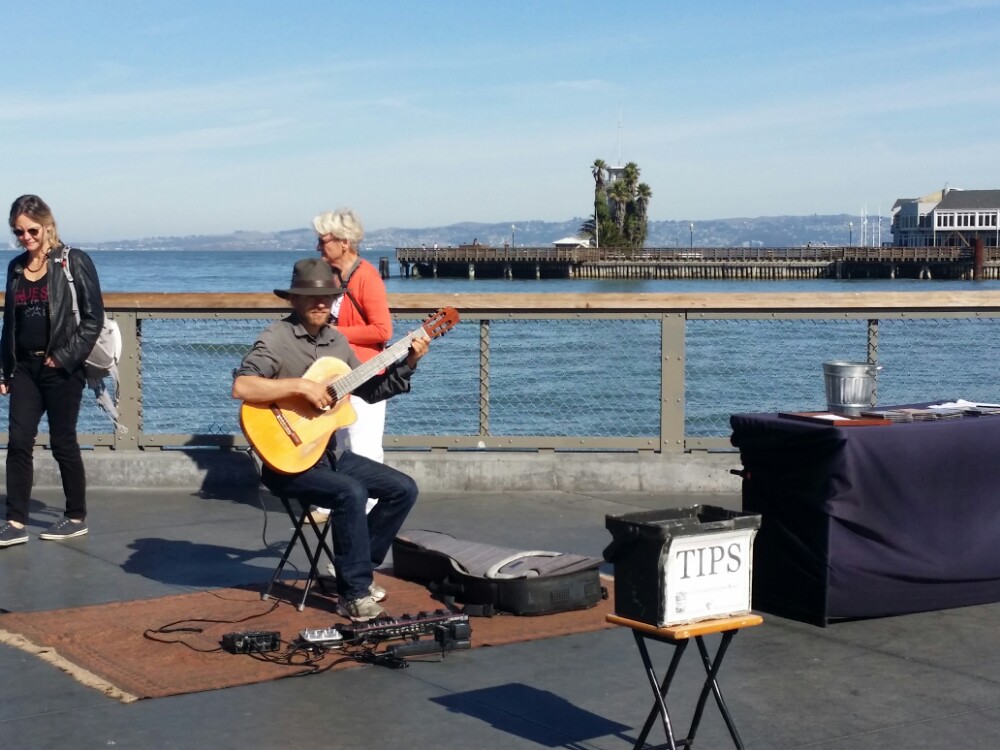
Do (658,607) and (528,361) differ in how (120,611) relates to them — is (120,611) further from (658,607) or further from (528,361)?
(528,361)

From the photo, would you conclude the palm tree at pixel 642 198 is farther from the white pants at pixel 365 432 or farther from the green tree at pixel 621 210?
the white pants at pixel 365 432

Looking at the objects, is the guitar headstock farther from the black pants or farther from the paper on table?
the black pants

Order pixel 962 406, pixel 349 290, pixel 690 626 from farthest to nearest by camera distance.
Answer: pixel 349 290 < pixel 962 406 < pixel 690 626

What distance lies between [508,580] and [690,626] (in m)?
2.22

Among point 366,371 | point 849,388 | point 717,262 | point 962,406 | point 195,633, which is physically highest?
point 366,371

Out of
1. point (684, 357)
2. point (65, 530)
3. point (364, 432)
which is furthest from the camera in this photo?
point (684, 357)

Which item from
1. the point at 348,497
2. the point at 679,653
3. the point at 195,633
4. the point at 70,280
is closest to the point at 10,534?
the point at 70,280

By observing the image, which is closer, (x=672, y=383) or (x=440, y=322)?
(x=440, y=322)

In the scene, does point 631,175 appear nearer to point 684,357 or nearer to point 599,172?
point 599,172

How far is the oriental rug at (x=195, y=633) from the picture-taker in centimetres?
541

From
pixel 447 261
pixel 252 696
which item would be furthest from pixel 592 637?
pixel 447 261

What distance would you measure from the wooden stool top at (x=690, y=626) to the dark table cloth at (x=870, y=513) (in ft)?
6.01

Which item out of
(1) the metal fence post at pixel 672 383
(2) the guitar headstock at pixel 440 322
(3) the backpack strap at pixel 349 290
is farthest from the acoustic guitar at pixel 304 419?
(1) the metal fence post at pixel 672 383

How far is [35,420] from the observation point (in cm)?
791
